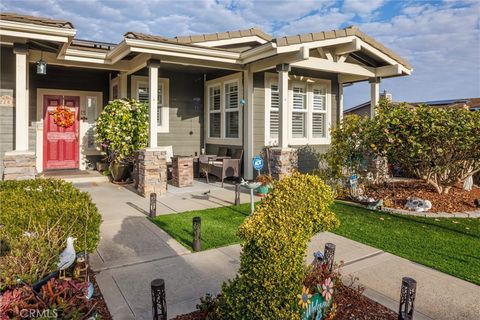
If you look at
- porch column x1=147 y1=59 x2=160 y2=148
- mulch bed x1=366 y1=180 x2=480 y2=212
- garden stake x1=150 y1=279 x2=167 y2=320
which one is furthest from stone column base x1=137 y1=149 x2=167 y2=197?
garden stake x1=150 y1=279 x2=167 y2=320

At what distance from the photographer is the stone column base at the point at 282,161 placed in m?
8.01

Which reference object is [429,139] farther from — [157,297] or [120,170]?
[120,170]

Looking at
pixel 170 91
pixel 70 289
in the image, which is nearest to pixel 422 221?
pixel 70 289

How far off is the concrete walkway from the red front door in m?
5.42

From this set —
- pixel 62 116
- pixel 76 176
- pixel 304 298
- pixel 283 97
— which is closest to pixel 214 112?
pixel 283 97

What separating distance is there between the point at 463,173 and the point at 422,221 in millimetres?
2333

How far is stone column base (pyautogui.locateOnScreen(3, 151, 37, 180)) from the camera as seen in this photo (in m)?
6.27

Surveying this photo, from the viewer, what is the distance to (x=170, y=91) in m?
9.85

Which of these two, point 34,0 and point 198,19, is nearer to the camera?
point 34,0

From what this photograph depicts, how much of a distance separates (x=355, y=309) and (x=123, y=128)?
287 inches

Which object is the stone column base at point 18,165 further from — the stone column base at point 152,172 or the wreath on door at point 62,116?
the wreath on door at point 62,116

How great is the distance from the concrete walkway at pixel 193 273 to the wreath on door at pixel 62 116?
5487 mm

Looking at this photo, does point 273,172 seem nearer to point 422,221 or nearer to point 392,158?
point 392,158

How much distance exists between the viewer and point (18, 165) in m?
6.34
